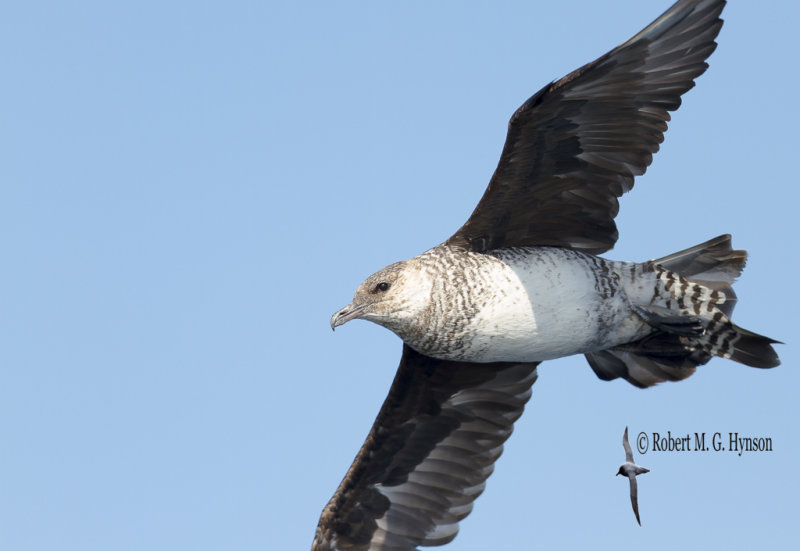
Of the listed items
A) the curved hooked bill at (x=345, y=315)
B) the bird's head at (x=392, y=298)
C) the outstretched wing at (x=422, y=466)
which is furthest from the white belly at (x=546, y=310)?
the outstretched wing at (x=422, y=466)

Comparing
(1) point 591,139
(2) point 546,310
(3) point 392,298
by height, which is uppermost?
(1) point 591,139

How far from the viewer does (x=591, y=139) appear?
Answer: 7.85 m

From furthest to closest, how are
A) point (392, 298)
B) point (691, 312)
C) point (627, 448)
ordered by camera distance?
point (627, 448) < point (691, 312) < point (392, 298)

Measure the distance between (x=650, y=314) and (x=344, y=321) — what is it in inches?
85.9

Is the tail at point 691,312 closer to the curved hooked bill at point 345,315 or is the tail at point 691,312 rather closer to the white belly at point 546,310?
A: the white belly at point 546,310

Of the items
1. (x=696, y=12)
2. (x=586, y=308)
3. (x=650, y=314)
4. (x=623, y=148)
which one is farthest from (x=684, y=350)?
(x=696, y=12)

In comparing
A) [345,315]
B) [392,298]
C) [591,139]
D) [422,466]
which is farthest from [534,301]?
[422,466]

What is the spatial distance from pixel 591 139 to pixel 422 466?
2947mm

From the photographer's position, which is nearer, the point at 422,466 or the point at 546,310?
the point at 546,310

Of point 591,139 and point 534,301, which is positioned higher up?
point 591,139

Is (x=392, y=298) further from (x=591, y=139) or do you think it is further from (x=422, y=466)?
(x=422, y=466)

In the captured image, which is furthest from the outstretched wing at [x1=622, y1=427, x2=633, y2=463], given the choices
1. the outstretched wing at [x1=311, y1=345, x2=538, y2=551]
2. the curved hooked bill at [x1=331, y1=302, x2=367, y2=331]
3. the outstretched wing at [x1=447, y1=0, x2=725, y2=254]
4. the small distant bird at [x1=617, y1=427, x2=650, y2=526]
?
the curved hooked bill at [x1=331, y1=302, x2=367, y2=331]

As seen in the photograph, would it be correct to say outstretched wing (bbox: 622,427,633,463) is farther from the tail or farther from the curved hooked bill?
the curved hooked bill

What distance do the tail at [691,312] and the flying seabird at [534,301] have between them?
0.01 metres
